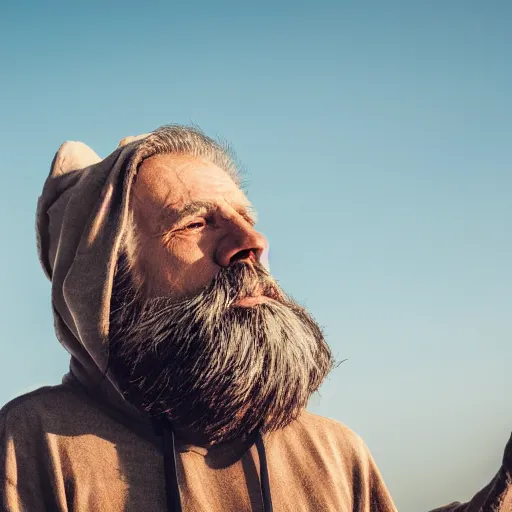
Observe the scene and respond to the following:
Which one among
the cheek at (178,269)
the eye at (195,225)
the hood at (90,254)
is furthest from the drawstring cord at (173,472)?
the eye at (195,225)

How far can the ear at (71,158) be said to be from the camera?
4332mm

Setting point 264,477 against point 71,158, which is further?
point 71,158

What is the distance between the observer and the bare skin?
373 cm

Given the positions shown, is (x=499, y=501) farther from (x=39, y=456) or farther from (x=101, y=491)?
(x=39, y=456)

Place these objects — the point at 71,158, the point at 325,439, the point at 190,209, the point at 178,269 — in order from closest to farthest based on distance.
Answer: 1. the point at 178,269
2. the point at 190,209
3. the point at 325,439
4. the point at 71,158

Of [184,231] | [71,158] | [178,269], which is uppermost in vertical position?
[71,158]

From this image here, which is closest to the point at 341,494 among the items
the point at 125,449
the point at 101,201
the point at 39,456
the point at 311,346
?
the point at 311,346

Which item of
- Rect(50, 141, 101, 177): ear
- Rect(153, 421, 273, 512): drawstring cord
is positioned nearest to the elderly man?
Rect(153, 421, 273, 512): drawstring cord

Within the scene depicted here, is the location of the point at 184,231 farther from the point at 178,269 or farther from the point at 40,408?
the point at 40,408

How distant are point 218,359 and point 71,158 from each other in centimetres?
145

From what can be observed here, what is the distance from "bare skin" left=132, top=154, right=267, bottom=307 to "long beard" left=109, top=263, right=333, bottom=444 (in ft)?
0.22

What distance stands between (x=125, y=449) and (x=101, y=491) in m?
0.20

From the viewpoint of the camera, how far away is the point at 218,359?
3512 mm

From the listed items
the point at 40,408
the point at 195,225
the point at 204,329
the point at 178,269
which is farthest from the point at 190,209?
the point at 40,408
